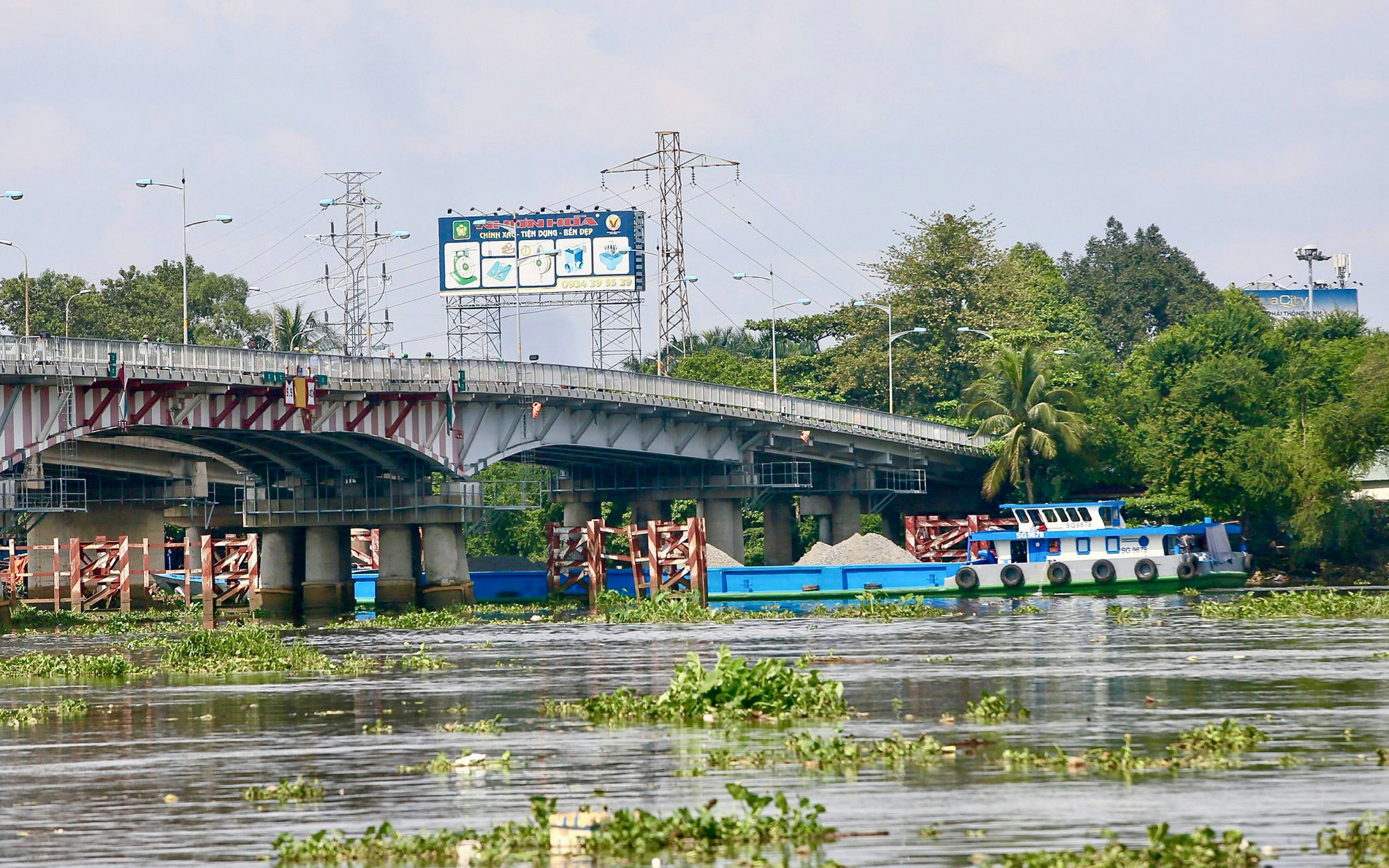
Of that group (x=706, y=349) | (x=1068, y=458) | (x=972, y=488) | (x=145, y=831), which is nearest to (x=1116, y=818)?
(x=145, y=831)

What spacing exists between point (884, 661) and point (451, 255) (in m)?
95.7

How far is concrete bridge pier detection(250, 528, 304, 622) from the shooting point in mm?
88750

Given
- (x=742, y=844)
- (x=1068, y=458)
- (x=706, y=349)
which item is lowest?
(x=742, y=844)

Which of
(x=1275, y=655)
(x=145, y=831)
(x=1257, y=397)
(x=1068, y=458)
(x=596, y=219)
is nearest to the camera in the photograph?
(x=145, y=831)

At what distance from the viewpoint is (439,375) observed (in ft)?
259

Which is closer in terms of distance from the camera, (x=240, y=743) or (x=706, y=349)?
(x=240, y=743)

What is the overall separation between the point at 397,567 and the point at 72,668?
132 ft

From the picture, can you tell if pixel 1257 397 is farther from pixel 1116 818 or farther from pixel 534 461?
pixel 1116 818

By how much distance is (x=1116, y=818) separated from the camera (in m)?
17.9

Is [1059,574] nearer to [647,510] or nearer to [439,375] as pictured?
[439,375]

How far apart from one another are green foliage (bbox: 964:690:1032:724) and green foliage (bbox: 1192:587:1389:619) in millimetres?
31001

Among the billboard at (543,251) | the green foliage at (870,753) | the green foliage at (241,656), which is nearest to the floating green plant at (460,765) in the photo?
the green foliage at (870,753)

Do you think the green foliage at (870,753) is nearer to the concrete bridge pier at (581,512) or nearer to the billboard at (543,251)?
the concrete bridge pier at (581,512)

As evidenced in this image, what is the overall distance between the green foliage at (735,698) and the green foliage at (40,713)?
10.4m
